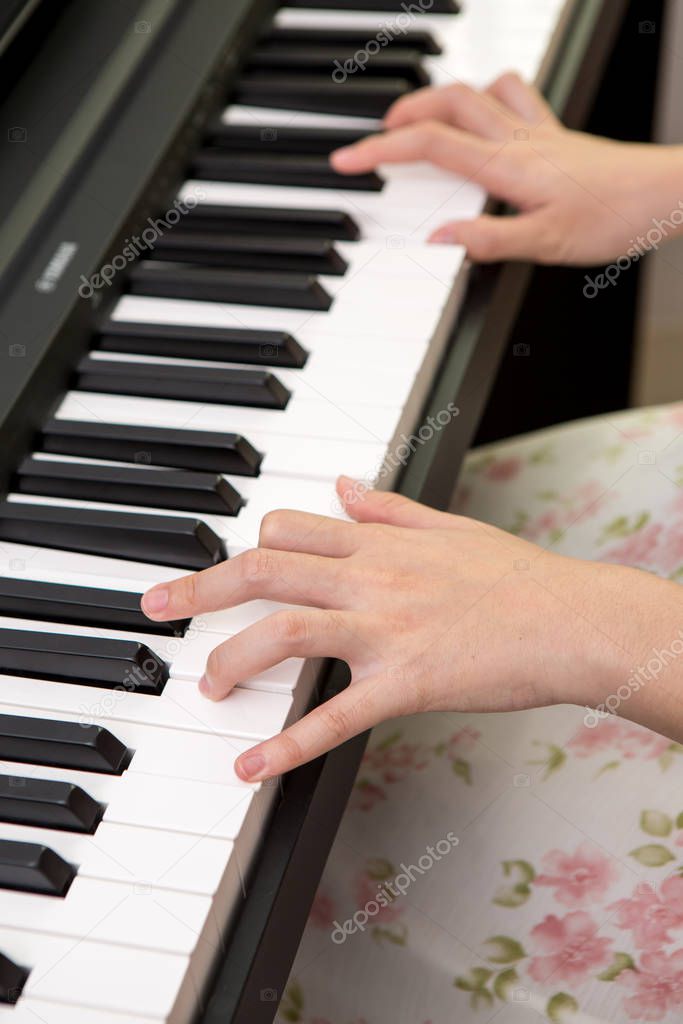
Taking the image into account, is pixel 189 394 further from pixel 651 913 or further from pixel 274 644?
pixel 651 913

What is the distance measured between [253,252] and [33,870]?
60cm

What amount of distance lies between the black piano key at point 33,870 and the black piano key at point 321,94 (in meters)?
0.82

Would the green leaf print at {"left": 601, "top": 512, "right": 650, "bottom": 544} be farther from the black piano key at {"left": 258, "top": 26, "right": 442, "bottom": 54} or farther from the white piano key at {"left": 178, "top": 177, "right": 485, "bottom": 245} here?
the black piano key at {"left": 258, "top": 26, "right": 442, "bottom": 54}

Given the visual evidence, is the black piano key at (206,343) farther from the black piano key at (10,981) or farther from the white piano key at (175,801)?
the black piano key at (10,981)

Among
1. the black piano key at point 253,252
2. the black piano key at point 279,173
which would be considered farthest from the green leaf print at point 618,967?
the black piano key at point 279,173

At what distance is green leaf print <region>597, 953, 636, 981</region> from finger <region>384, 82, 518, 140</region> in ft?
2.59

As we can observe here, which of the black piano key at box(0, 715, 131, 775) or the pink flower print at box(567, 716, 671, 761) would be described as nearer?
the black piano key at box(0, 715, 131, 775)

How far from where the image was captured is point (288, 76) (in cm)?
122

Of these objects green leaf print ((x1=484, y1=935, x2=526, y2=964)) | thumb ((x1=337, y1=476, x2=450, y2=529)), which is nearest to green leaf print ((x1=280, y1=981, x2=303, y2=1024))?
green leaf print ((x1=484, y1=935, x2=526, y2=964))

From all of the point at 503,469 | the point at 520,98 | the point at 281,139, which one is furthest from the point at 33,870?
the point at 520,98

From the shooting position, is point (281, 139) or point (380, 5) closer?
point (281, 139)

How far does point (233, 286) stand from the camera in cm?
103

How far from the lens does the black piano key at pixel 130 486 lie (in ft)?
2.84

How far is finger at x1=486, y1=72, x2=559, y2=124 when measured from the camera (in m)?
1.18
